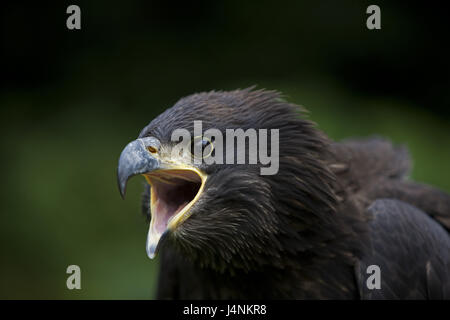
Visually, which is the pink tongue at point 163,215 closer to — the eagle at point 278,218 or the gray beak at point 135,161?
the eagle at point 278,218

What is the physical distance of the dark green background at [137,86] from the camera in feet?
22.0

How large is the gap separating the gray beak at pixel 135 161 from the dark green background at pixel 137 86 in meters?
3.79

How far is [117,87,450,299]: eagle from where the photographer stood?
2980 millimetres

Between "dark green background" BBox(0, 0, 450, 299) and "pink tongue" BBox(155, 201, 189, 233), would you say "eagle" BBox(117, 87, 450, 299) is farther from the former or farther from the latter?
"dark green background" BBox(0, 0, 450, 299)

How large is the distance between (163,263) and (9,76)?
4.88m

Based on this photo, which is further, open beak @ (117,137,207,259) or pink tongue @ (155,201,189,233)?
pink tongue @ (155,201,189,233)

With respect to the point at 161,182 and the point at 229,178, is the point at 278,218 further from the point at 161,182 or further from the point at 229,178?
the point at 161,182

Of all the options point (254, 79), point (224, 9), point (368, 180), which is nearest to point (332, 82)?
point (254, 79)

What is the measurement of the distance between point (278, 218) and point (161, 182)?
738mm

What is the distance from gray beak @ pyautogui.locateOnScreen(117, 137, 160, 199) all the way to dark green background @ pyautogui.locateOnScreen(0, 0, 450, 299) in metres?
3.79

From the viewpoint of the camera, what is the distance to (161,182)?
3.23 meters

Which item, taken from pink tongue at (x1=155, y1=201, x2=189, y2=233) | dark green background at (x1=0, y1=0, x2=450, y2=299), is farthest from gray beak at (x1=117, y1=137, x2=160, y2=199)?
dark green background at (x1=0, y1=0, x2=450, y2=299)
